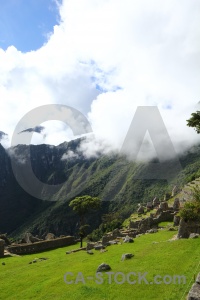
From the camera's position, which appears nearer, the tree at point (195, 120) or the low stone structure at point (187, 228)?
the tree at point (195, 120)

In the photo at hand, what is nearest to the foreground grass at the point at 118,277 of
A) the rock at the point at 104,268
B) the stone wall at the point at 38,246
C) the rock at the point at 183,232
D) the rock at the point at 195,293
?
the rock at the point at 104,268

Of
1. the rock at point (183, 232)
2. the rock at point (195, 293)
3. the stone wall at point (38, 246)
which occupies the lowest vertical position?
the rock at point (195, 293)

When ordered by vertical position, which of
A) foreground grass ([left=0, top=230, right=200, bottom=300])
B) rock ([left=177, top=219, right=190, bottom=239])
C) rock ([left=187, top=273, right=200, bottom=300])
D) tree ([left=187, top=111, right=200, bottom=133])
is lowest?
rock ([left=187, top=273, right=200, bottom=300])

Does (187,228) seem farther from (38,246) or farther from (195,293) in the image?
(38,246)

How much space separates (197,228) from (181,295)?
1488 cm

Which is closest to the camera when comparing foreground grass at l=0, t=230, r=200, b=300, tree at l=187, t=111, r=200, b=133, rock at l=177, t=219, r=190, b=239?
foreground grass at l=0, t=230, r=200, b=300

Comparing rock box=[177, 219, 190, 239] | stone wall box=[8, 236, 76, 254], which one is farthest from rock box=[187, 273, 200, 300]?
stone wall box=[8, 236, 76, 254]

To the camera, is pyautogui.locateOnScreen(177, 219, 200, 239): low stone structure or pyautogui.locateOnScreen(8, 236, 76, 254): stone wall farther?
pyautogui.locateOnScreen(8, 236, 76, 254): stone wall

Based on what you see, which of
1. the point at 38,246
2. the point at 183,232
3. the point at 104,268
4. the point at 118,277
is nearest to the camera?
the point at 118,277

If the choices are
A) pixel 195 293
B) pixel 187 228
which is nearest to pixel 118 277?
pixel 195 293

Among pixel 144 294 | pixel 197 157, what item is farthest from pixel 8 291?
pixel 197 157

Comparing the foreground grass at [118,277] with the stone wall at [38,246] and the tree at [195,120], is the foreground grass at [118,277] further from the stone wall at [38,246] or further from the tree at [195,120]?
the stone wall at [38,246]

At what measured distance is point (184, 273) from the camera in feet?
54.3

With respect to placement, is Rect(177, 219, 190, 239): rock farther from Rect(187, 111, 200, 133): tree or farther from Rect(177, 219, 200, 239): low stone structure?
Rect(187, 111, 200, 133): tree
